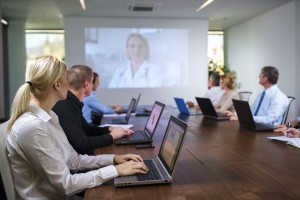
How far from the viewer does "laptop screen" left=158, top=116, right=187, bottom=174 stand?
1.31 m

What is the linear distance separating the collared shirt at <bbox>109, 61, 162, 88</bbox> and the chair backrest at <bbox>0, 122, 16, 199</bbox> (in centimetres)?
593

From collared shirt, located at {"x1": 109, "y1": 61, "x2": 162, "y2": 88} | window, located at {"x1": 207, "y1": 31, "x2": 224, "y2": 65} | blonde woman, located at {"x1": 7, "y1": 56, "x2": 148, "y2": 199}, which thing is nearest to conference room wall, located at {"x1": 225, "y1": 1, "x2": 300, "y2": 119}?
window, located at {"x1": 207, "y1": 31, "x2": 224, "y2": 65}

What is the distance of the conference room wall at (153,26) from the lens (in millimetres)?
6926

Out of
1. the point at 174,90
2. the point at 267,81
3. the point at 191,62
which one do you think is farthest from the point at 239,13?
the point at 267,81

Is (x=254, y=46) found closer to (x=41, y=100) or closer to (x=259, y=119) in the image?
(x=259, y=119)

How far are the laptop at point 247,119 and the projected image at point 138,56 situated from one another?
15.3 feet

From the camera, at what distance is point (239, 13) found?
6.96m

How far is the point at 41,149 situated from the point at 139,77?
6145 millimetres

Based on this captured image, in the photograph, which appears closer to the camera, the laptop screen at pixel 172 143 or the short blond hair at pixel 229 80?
the laptop screen at pixel 172 143

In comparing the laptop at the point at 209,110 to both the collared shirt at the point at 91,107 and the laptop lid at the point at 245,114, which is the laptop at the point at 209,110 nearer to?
the laptop lid at the point at 245,114

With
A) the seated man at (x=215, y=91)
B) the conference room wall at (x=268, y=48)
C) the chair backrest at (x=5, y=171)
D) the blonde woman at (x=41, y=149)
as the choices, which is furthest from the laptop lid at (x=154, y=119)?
the conference room wall at (x=268, y=48)

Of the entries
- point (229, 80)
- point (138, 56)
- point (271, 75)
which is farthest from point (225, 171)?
point (138, 56)

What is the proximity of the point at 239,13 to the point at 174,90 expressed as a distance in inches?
88.0

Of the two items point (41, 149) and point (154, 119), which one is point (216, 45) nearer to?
point (154, 119)
